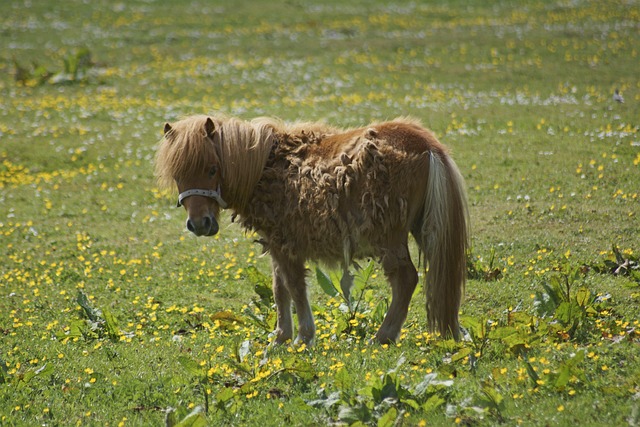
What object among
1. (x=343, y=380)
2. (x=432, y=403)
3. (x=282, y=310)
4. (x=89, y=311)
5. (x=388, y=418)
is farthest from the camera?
(x=89, y=311)

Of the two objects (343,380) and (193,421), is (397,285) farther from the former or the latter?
(193,421)

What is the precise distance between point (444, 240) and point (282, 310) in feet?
6.65

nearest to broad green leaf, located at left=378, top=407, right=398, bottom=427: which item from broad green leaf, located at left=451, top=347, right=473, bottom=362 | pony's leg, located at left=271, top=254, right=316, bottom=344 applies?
broad green leaf, located at left=451, top=347, right=473, bottom=362

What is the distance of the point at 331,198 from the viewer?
308 inches

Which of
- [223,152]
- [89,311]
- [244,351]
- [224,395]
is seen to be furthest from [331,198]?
[89,311]

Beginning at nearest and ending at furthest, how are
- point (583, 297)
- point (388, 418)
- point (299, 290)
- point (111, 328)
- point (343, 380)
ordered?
1. point (388, 418)
2. point (343, 380)
3. point (583, 297)
4. point (299, 290)
5. point (111, 328)

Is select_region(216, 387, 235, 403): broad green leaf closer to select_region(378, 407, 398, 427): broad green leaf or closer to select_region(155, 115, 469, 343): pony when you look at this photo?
select_region(378, 407, 398, 427): broad green leaf

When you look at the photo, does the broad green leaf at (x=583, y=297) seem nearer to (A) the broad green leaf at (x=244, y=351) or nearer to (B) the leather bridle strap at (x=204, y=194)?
(A) the broad green leaf at (x=244, y=351)

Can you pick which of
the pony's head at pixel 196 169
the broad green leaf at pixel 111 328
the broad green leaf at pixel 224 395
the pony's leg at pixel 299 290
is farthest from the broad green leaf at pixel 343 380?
the broad green leaf at pixel 111 328

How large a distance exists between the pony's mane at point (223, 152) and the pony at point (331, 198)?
0.01m

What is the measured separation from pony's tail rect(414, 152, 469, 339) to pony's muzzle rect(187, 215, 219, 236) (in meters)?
2.22

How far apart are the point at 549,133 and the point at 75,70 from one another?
58.4 ft

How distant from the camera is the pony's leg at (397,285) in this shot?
7.73 meters

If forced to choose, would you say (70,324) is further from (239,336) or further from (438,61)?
(438,61)
